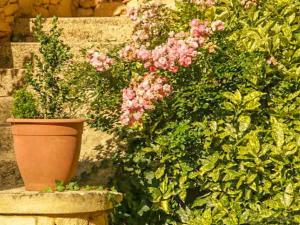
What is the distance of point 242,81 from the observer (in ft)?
15.1

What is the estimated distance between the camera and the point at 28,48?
6258mm

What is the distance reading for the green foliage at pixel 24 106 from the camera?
13.0ft

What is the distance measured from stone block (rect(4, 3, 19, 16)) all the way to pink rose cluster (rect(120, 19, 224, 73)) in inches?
93.9

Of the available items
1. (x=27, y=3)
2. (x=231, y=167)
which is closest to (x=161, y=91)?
(x=231, y=167)

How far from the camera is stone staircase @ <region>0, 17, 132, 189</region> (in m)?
5.02

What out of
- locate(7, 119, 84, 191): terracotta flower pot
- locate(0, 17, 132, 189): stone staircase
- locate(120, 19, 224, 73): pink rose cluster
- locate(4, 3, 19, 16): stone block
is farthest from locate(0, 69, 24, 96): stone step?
locate(7, 119, 84, 191): terracotta flower pot

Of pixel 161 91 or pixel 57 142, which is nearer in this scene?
pixel 57 142

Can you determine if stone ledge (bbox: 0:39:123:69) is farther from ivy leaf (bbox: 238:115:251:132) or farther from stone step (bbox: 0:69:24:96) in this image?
ivy leaf (bbox: 238:115:251:132)

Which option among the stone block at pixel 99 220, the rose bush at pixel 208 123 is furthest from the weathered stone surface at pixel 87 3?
the stone block at pixel 99 220

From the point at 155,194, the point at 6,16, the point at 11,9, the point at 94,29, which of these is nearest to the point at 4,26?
the point at 6,16

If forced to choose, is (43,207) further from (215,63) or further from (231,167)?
(215,63)

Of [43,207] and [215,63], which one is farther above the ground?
[215,63]

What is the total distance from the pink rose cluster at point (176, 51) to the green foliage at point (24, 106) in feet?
2.52

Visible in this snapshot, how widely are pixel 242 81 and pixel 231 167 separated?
0.61 m
